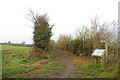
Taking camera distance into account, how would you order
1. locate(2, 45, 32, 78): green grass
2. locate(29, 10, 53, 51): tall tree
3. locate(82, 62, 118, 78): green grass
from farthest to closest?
locate(29, 10, 53, 51): tall tree < locate(2, 45, 32, 78): green grass < locate(82, 62, 118, 78): green grass

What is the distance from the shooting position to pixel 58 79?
3.49 meters

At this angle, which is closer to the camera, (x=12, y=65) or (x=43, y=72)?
(x=43, y=72)

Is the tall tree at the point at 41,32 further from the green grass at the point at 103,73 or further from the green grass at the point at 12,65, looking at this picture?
the green grass at the point at 103,73

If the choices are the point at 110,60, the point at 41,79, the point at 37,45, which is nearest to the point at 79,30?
the point at 37,45

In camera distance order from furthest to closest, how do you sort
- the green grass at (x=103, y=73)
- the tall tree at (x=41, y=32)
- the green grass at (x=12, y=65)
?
1. the tall tree at (x=41, y=32)
2. the green grass at (x=12, y=65)
3. the green grass at (x=103, y=73)

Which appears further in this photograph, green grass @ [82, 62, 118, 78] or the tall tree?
the tall tree

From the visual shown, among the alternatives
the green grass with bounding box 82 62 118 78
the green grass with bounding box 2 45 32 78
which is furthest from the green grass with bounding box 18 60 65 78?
the green grass with bounding box 82 62 118 78

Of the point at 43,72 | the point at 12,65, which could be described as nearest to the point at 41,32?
the point at 12,65

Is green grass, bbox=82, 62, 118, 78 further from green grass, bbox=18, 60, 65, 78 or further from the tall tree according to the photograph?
the tall tree

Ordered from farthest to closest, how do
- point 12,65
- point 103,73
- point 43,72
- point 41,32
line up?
point 41,32 < point 12,65 < point 43,72 < point 103,73

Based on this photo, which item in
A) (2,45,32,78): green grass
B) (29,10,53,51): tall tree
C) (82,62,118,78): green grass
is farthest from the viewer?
(29,10,53,51): tall tree

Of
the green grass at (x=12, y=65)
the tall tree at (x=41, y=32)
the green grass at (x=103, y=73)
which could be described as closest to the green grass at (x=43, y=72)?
the green grass at (x=12, y=65)

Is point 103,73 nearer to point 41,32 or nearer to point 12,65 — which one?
point 12,65

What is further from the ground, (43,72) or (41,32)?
(41,32)
